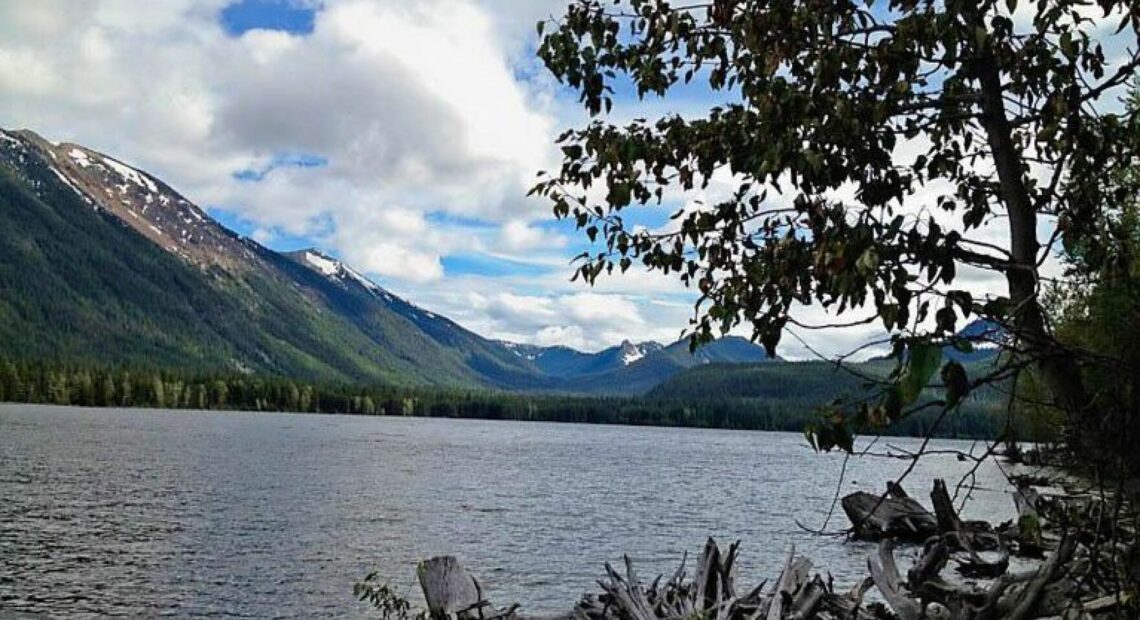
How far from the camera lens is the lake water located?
29344mm

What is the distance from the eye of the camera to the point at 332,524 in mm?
46344

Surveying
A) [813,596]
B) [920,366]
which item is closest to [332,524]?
[813,596]

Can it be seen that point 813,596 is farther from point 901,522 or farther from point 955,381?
point 901,522

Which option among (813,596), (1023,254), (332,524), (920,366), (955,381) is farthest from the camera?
(332,524)

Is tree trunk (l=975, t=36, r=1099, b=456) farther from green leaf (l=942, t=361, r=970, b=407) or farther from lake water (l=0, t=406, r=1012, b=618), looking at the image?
lake water (l=0, t=406, r=1012, b=618)

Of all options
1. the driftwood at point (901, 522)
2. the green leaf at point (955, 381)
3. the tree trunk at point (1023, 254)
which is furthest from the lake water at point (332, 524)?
the green leaf at point (955, 381)

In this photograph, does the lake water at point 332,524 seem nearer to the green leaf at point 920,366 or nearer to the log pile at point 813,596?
the log pile at point 813,596

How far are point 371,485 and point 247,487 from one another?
898 centimetres

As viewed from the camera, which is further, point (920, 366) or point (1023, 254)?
point (1023, 254)

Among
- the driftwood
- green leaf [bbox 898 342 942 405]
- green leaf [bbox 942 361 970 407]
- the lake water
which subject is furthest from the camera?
the driftwood

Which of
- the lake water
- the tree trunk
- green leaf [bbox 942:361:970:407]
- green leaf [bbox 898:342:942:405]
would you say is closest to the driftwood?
the lake water

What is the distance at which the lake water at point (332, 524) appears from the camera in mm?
29344

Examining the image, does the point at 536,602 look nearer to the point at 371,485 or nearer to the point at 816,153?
the point at 816,153

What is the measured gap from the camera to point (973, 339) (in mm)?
4344
